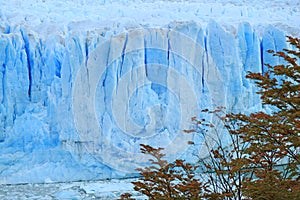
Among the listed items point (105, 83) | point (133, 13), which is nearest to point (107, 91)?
point (105, 83)

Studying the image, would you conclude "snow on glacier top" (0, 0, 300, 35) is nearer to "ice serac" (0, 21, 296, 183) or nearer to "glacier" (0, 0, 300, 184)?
"glacier" (0, 0, 300, 184)

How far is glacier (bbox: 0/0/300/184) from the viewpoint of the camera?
253 inches

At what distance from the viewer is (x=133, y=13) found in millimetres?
7574

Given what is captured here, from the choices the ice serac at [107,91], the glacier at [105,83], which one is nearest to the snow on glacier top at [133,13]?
the glacier at [105,83]

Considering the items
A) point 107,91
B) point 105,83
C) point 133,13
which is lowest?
point 107,91

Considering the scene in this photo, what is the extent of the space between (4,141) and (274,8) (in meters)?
4.90

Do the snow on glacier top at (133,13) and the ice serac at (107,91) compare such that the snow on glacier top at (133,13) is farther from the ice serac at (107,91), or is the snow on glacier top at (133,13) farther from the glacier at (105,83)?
the ice serac at (107,91)

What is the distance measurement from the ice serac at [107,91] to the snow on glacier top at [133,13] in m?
0.28

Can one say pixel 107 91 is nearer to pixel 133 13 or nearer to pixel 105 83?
pixel 105 83

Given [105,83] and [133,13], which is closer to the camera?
[105,83]

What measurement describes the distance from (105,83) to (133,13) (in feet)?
4.87

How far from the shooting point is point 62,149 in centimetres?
647

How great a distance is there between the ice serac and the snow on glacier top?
0.93 feet

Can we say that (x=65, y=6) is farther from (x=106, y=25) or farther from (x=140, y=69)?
(x=140, y=69)
